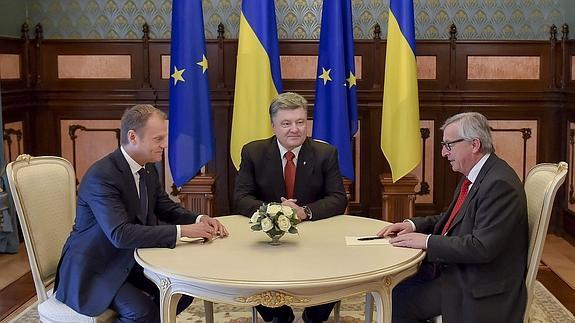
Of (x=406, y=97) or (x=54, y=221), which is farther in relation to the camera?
(x=406, y=97)

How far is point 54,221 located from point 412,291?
4.93ft

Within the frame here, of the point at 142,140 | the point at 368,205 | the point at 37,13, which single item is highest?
the point at 37,13

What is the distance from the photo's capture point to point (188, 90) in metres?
4.92

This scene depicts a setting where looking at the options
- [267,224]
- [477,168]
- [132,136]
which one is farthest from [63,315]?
[477,168]

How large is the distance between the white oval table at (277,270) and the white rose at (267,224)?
0.08m

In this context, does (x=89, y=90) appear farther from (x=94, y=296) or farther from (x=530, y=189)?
(x=530, y=189)

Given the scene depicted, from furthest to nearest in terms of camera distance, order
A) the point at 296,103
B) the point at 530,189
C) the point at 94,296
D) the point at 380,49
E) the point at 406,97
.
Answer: the point at 380,49
the point at 406,97
the point at 296,103
the point at 530,189
the point at 94,296

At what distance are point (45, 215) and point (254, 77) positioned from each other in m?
2.16

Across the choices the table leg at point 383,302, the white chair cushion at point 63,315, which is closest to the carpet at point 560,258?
the table leg at point 383,302

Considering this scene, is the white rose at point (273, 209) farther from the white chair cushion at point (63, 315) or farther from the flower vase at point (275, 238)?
the white chair cushion at point (63, 315)

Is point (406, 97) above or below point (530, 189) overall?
above

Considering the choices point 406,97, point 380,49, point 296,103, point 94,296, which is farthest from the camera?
point 380,49

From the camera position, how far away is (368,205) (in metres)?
6.03

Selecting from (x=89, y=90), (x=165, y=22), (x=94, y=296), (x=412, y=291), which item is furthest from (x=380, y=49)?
(x=94, y=296)
